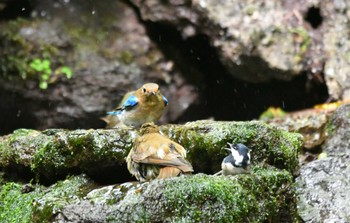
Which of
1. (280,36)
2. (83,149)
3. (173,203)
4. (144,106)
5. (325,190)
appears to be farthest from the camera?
(280,36)

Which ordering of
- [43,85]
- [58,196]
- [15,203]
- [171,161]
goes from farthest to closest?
1. [43,85]
2. [15,203]
3. [58,196]
4. [171,161]

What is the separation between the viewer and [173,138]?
6.16 metres

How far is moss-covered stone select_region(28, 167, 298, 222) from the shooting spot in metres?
4.91

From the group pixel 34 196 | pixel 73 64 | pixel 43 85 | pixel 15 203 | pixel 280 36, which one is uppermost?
pixel 280 36

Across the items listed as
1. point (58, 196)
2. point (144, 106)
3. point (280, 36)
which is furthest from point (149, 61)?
point (58, 196)

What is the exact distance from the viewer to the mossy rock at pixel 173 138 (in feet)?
19.7

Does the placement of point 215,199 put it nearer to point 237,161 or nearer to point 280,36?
point 237,161

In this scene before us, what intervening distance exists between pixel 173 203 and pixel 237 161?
0.75m

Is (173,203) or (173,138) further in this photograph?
(173,138)

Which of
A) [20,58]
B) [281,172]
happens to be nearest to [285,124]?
[281,172]

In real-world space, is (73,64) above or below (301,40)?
below

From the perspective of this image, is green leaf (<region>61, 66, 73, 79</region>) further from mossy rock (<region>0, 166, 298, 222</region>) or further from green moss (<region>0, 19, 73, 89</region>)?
mossy rock (<region>0, 166, 298, 222</region>)

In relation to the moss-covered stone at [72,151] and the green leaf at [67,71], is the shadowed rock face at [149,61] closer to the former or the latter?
the green leaf at [67,71]

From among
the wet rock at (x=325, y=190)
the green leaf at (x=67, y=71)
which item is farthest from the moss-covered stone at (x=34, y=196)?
the green leaf at (x=67, y=71)
